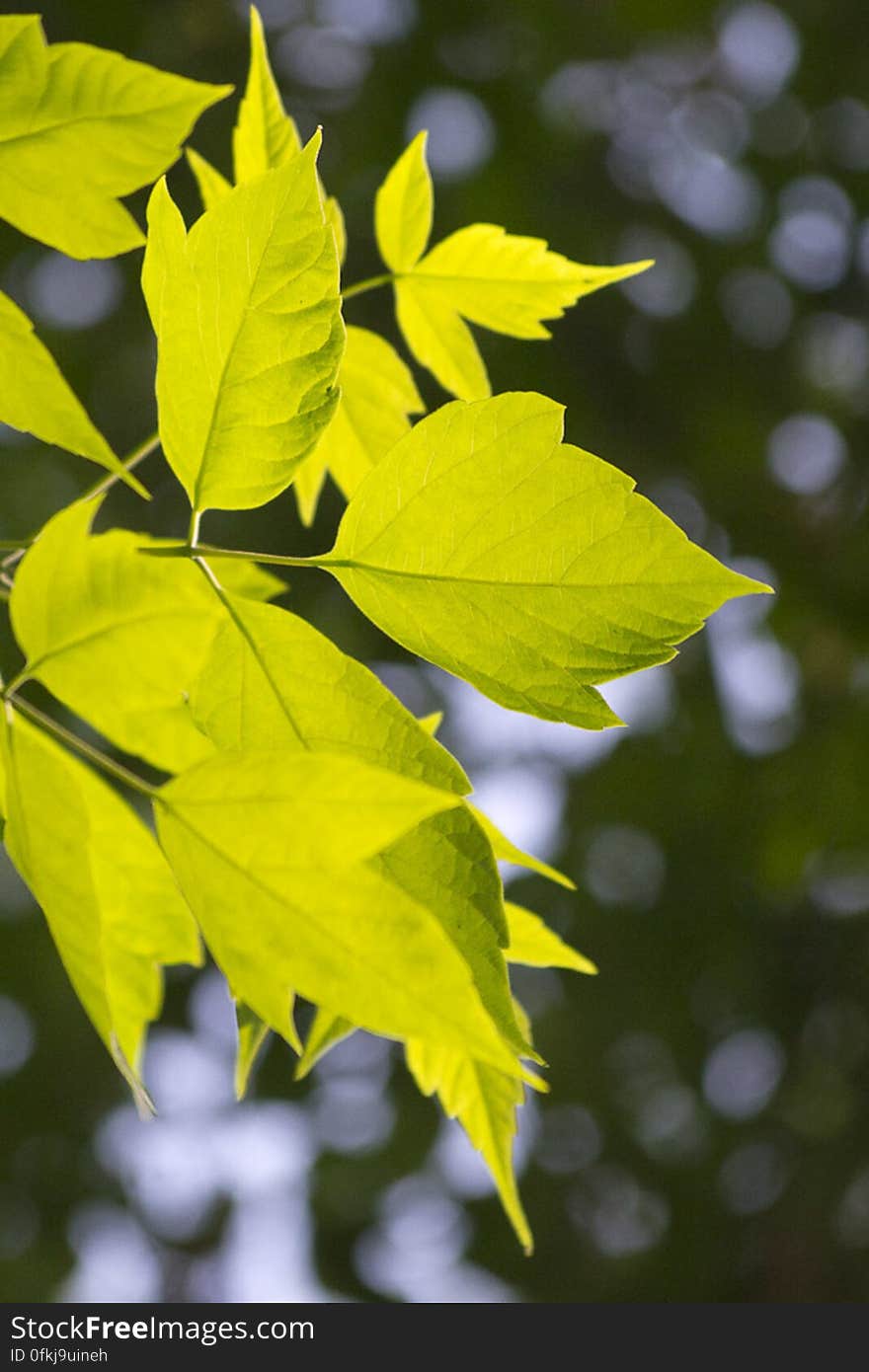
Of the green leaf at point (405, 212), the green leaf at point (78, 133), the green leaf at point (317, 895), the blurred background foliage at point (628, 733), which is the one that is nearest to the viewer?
the green leaf at point (317, 895)

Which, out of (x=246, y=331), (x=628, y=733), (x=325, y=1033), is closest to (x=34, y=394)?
(x=246, y=331)

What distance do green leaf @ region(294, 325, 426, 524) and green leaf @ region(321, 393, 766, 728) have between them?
13cm

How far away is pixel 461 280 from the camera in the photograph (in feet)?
1.27

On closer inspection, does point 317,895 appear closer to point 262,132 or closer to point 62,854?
point 62,854

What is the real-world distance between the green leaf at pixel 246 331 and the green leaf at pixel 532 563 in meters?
0.02

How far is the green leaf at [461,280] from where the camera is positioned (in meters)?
0.37

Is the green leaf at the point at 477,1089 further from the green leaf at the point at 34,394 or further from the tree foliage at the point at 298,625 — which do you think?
the green leaf at the point at 34,394

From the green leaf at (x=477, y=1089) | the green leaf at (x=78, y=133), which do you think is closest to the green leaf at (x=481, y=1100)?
the green leaf at (x=477, y=1089)

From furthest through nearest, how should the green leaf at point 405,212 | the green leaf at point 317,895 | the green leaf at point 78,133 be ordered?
the green leaf at point 405,212 < the green leaf at point 78,133 < the green leaf at point 317,895

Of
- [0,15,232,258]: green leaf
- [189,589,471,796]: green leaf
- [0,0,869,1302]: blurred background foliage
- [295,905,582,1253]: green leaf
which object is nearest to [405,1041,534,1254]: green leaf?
[295,905,582,1253]: green leaf

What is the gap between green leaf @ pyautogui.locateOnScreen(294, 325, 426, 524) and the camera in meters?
0.39

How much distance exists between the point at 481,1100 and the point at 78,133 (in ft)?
0.87

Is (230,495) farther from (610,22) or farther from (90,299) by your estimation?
(610,22)

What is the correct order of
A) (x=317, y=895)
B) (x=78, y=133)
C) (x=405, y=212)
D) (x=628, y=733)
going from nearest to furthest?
(x=317, y=895) < (x=78, y=133) < (x=405, y=212) < (x=628, y=733)
